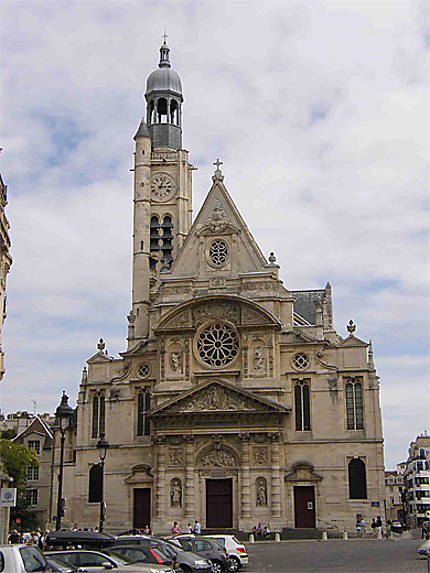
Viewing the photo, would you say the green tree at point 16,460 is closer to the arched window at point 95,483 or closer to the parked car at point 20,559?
the arched window at point 95,483

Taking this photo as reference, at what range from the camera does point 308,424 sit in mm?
47844

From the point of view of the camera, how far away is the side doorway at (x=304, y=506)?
46.3 metres

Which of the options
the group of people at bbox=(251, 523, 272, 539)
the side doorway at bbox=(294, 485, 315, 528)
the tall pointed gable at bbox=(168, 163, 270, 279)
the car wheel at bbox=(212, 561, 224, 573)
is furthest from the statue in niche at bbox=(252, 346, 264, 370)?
the car wheel at bbox=(212, 561, 224, 573)

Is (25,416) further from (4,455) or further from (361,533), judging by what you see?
(361,533)

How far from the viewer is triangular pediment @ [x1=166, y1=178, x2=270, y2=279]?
51.1 meters

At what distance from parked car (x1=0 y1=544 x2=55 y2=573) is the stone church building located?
1264 inches

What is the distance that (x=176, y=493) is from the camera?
4756 cm

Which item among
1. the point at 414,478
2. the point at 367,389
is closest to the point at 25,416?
the point at 367,389

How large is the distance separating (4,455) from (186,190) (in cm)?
2342

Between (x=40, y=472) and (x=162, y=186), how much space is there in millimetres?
23254

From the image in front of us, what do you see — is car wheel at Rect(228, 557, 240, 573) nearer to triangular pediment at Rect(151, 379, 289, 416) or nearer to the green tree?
triangular pediment at Rect(151, 379, 289, 416)

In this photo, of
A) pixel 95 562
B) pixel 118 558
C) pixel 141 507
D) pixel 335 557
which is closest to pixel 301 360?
pixel 141 507

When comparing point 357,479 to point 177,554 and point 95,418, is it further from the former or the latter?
point 177,554

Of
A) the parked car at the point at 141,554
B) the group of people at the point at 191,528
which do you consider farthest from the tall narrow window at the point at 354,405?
the parked car at the point at 141,554
